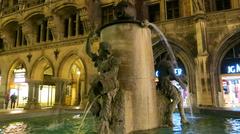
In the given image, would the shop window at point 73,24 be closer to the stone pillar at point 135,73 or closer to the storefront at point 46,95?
the storefront at point 46,95

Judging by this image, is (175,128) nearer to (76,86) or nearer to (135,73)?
(135,73)

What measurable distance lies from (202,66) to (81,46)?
33.2ft

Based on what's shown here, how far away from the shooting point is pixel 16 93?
24281mm

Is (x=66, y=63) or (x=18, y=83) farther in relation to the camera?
(x=18, y=83)

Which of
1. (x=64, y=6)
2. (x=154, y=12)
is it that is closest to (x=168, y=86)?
(x=154, y=12)

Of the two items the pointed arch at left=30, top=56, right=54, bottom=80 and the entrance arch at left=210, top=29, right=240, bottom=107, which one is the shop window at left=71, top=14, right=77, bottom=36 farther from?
the entrance arch at left=210, top=29, right=240, bottom=107

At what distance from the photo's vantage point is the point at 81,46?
20328 mm

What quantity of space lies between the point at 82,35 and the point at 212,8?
34.7ft

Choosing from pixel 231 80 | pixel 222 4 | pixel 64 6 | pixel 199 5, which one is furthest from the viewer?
pixel 64 6

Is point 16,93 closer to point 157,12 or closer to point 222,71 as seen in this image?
Result: point 157,12

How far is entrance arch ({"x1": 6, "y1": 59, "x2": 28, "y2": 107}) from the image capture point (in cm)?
2413

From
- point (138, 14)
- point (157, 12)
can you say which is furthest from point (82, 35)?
point (157, 12)

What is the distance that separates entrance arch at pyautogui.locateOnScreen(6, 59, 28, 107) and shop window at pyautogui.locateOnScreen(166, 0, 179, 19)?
15.2m

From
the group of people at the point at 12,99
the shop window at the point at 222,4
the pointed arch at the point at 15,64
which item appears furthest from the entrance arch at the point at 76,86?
the shop window at the point at 222,4
